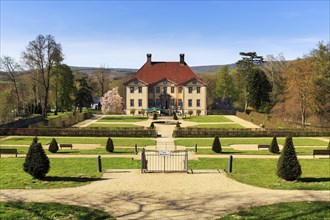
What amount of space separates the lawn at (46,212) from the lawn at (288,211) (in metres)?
4.20

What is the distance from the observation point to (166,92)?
226 ft

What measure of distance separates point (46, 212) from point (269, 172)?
12.9 meters

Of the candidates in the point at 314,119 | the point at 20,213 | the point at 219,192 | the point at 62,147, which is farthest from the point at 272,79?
the point at 20,213

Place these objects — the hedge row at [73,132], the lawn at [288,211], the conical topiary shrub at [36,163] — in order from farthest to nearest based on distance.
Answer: the hedge row at [73,132] < the conical topiary shrub at [36,163] < the lawn at [288,211]

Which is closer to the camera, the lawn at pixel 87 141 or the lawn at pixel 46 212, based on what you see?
the lawn at pixel 46 212

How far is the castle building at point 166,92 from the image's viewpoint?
68000 millimetres

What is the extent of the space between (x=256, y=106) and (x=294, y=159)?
169 feet

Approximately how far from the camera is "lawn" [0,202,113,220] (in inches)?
394

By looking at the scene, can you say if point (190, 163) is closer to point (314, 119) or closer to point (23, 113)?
point (314, 119)

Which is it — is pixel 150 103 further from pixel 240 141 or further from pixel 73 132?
pixel 240 141

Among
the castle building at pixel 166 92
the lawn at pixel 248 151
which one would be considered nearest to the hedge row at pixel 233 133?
the lawn at pixel 248 151

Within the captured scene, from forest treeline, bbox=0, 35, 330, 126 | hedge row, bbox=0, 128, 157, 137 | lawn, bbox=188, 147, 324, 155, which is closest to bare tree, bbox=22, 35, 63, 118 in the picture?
forest treeline, bbox=0, 35, 330, 126

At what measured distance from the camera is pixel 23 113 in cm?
6166

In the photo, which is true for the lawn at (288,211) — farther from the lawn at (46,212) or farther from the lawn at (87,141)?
the lawn at (87,141)
